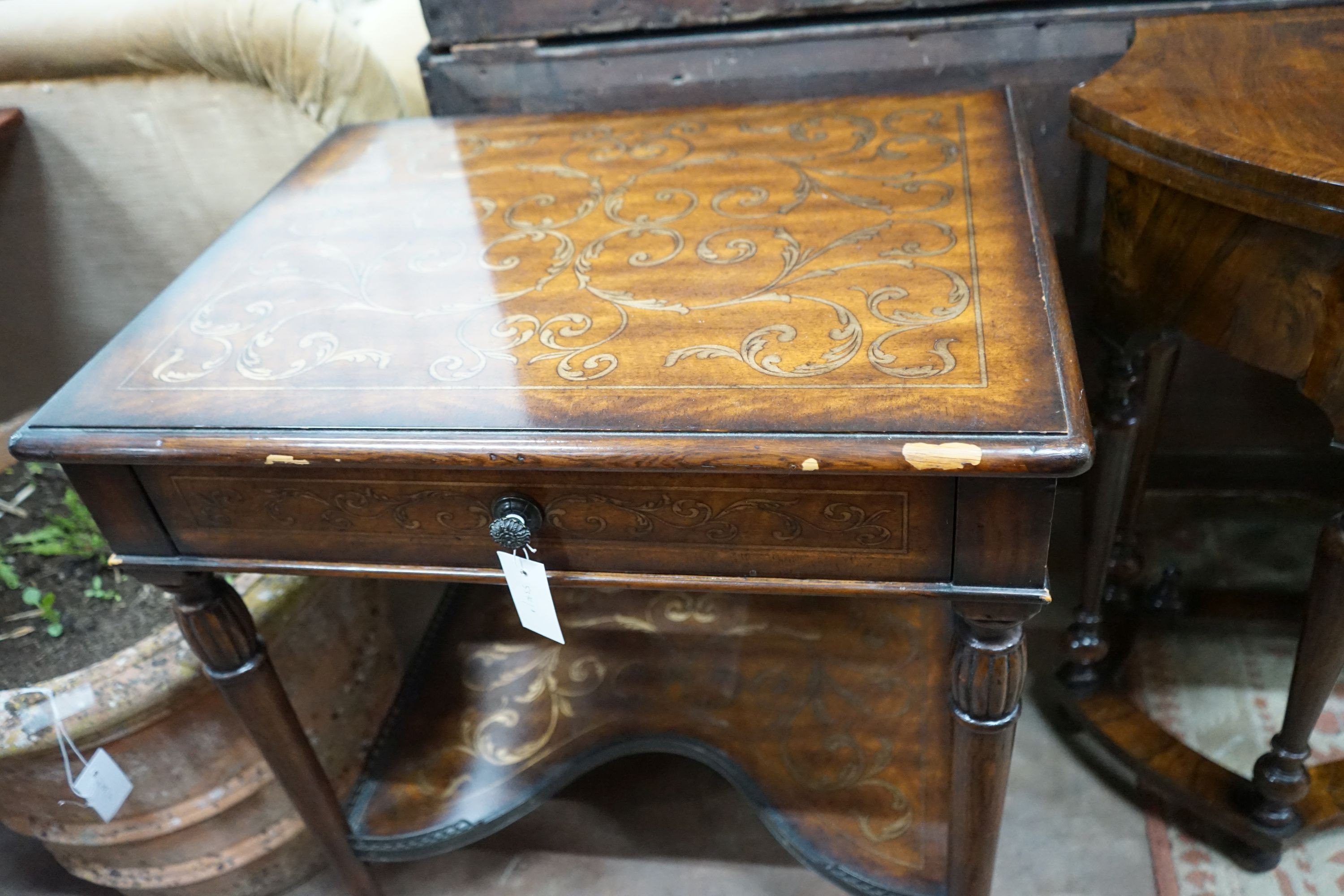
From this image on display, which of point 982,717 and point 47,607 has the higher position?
point 982,717

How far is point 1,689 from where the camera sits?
94 cm

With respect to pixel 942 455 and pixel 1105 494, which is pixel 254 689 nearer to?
pixel 942 455

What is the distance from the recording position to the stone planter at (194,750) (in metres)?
0.89

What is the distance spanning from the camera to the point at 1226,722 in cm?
110

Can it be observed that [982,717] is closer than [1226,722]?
Yes

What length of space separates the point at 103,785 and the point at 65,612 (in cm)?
25

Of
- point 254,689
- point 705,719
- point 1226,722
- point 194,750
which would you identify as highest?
point 254,689

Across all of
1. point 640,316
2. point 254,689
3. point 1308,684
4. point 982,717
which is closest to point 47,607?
point 254,689

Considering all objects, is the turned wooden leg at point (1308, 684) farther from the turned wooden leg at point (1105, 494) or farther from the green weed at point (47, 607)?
the green weed at point (47, 607)

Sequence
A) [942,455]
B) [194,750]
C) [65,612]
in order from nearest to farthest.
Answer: [942,455] → [194,750] → [65,612]

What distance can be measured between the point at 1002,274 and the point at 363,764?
0.81m

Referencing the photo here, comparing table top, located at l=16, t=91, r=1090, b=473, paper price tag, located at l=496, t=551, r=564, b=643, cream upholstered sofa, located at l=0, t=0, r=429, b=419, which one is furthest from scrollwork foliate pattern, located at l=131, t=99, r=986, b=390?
cream upholstered sofa, located at l=0, t=0, r=429, b=419

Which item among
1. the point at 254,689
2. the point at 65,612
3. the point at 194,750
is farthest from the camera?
the point at 65,612

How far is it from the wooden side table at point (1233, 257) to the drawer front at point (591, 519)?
31 centimetres
